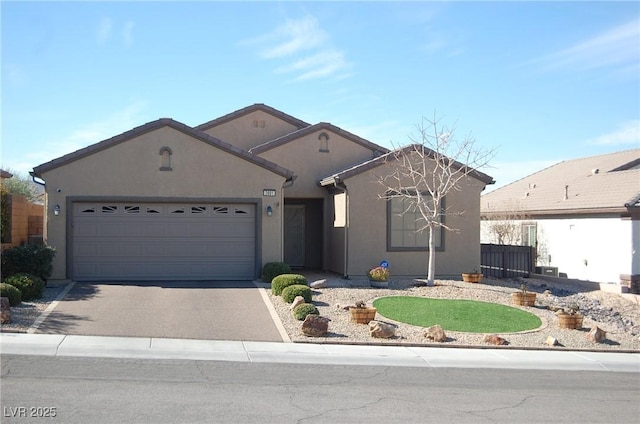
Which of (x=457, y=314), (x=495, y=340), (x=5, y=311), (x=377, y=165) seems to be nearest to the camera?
(x=5, y=311)

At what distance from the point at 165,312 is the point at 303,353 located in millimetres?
4261

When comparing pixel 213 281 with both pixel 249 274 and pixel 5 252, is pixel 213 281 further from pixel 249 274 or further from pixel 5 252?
pixel 5 252

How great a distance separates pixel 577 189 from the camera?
27922mm

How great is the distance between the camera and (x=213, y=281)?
19516 mm

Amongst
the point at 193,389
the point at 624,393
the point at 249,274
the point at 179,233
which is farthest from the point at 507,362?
the point at 179,233

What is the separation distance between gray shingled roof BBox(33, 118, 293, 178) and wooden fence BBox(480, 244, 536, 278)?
8.37 m

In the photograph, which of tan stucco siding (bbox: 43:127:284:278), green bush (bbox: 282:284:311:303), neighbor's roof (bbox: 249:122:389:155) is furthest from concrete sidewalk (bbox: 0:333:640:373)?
neighbor's roof (bbox: 249:122:389:155)

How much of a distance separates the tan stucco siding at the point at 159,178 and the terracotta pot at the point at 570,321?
8.20 meters

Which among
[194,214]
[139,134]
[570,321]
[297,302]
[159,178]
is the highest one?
[139,134]

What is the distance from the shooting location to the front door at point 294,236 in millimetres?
24828

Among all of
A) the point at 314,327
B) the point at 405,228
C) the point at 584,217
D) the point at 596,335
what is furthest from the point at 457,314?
the point at 584,217

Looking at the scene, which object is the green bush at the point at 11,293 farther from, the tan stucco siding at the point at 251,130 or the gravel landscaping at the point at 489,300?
the tan stucco siding at the point at 251,130

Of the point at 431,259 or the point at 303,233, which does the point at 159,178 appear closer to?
the point at 303,233

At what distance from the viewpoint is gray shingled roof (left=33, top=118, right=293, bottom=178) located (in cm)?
1875
